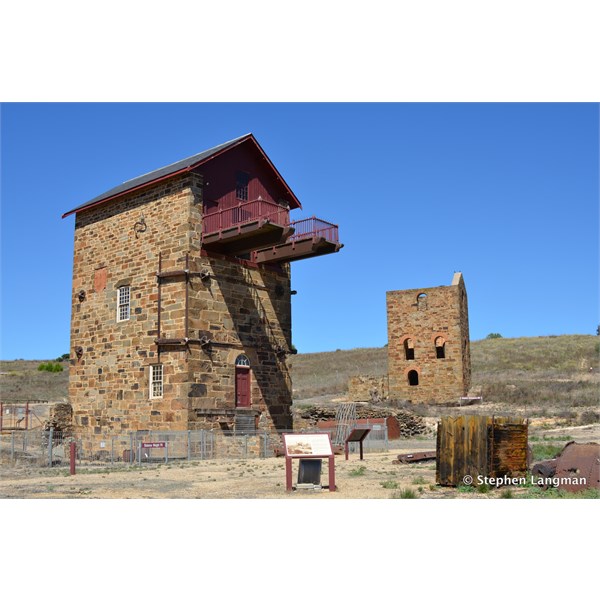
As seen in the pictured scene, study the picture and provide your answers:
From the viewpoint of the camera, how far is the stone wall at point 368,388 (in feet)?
146

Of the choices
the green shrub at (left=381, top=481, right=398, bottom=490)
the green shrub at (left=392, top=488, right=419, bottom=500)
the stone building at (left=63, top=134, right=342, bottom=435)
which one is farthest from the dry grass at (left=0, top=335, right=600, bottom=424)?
the green shrub at (left=392, top=488, right=419, bottom=500)

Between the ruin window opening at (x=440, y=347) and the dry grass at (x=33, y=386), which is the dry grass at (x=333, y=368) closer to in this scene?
the ruin window opening at (x=440, y=347)

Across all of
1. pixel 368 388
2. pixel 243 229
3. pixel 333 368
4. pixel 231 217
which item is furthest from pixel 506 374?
pixel 243 229

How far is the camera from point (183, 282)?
24.6 meters

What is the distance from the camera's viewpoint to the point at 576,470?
42.0 ft

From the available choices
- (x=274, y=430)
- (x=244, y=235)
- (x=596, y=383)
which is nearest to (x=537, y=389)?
(x=596, y=383)

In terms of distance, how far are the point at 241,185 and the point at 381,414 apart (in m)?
12.1

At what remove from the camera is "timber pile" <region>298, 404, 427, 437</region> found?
32844 millimetres

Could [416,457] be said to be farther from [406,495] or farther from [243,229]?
[243,229]

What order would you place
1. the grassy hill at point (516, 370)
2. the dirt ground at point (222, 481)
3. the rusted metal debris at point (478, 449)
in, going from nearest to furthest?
the dirt ground at point (222, 481)
the rusted metal debris at point (478, 449)
the grassy hill at point (516, 370)

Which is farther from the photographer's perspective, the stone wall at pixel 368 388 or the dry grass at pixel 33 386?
the dry grass at pixel 33 386

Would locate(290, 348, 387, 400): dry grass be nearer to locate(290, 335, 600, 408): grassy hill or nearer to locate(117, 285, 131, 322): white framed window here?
locate(290, 335, 600, 408): grassy hill

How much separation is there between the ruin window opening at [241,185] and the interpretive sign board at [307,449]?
14.7 m

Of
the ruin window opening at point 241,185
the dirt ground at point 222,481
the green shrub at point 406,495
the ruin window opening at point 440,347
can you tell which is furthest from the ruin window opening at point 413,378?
the green shrub at point 406,495
